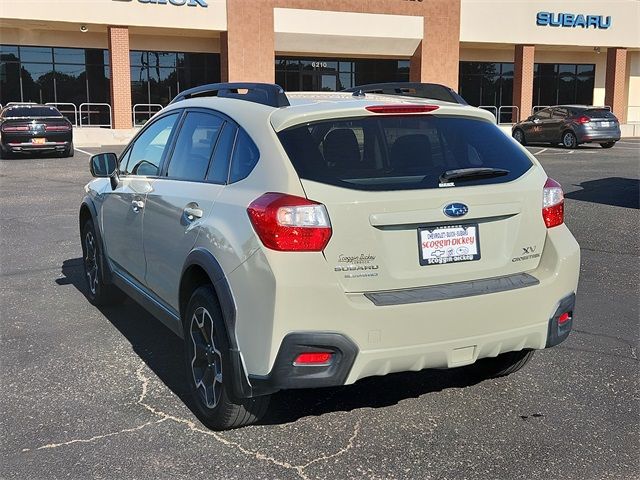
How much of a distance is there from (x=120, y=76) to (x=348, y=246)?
91.7ft

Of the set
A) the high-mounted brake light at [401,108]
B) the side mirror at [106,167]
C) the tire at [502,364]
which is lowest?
the tire at [502,364]

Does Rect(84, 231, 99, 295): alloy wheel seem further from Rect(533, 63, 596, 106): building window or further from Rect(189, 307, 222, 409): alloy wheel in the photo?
Rect(533, 63, 596, 106): building window

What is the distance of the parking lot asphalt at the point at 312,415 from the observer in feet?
11.0

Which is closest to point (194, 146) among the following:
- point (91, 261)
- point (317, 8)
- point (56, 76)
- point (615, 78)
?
point (91, 261)

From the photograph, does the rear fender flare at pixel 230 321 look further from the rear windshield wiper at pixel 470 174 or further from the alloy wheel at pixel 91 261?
the alloy wheel at pixel 91 261

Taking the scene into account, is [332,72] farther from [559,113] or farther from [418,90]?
[418,90]

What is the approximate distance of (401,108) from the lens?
3713mm

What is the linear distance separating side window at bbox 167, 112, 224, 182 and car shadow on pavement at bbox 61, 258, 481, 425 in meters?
1.25

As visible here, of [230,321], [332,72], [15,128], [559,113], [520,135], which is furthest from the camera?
[332,72]

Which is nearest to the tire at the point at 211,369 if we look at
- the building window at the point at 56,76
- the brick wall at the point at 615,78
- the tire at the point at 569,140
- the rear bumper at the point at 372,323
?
the rear bumper at the point at 372,323

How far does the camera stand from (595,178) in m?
15.6

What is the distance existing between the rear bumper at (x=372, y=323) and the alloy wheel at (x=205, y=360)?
15.0 inches

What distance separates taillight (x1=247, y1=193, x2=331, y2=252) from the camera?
3.19m

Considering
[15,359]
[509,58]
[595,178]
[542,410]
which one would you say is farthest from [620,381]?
[509,58]
